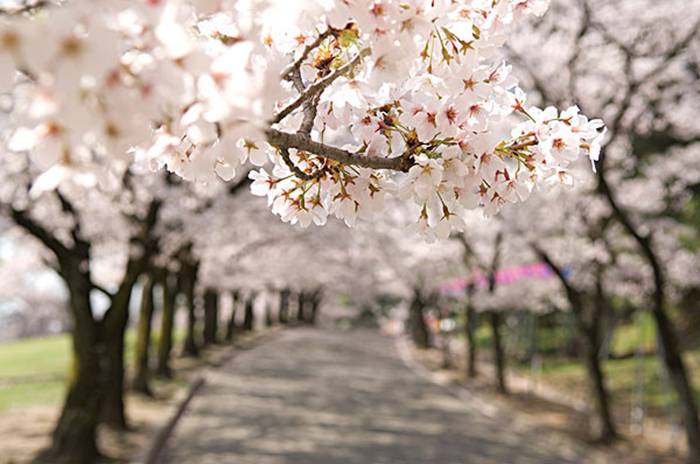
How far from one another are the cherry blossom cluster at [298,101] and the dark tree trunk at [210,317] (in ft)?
84.0

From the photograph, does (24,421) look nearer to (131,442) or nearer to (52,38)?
(131,442)

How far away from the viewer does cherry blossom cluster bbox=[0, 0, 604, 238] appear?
1.09 m

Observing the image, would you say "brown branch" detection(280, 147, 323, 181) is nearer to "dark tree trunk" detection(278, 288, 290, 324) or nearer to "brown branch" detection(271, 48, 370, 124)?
"brown branch" detection(271, 48, 370, 124)

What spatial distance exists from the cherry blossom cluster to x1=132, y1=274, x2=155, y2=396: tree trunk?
13284 millimetres

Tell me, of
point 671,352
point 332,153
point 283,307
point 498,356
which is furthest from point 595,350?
point 283,307

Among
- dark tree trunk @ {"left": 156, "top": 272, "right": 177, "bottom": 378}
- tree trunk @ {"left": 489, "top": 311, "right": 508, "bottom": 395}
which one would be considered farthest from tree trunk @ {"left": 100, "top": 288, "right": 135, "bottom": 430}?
tree trunk @ {"left": 489, "top": 311, "right": 508, "bottom": 395}

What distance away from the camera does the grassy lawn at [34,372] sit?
1578cm

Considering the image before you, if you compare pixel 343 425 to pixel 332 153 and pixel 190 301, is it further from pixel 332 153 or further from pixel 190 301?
pixel 332 153

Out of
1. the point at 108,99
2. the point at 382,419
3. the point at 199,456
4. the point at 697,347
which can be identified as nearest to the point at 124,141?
the point at 108,99

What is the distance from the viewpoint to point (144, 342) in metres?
15.0

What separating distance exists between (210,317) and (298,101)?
26737 mm

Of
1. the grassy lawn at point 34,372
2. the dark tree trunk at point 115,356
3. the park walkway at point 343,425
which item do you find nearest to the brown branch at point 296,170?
the dark tree trunk at point 115,356

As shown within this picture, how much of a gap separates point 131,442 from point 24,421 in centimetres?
277

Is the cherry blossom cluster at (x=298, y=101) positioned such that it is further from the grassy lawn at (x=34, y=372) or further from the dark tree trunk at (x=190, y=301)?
the dark tree trunk at (x=190, y=301)
